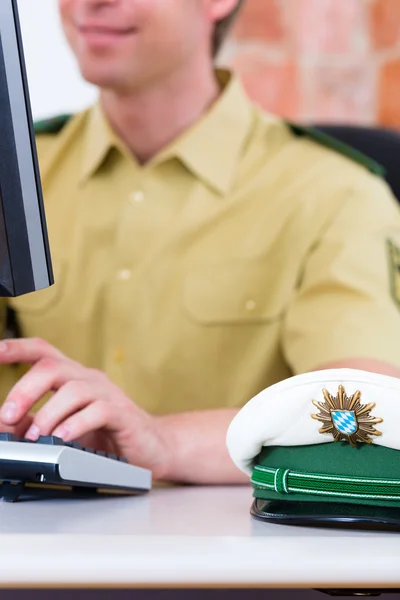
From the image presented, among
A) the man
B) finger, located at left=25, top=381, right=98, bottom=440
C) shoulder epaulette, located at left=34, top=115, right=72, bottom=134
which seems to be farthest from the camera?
shoulder epaulette, located at left=34, top=115, right=72, bottom=134

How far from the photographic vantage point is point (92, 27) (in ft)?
3.51

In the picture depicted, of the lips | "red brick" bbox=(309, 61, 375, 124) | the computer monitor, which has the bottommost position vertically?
the computer monitor

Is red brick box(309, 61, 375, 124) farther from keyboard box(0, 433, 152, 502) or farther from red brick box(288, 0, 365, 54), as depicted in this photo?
keyboard box(0, 433, 152, 502)

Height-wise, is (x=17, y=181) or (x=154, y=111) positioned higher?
(x=154, y=111)

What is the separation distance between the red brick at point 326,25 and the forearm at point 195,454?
110 centimetres

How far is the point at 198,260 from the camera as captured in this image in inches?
43.6

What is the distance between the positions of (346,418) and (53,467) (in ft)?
0.57

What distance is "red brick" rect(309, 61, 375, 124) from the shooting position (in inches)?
67.4

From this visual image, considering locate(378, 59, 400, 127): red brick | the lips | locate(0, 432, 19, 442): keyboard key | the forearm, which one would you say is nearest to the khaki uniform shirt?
the lips

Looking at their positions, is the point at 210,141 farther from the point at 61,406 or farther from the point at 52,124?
the point at 61,406

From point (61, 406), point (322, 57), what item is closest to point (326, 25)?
point (322, 57)

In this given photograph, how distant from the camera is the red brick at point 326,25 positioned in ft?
5.55

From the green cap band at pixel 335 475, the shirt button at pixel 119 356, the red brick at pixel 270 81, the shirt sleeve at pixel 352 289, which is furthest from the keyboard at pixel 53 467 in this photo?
the red brick at pixel 270 81

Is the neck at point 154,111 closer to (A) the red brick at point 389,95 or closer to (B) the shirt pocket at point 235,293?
(B) the shirt pocket at point 235,293
